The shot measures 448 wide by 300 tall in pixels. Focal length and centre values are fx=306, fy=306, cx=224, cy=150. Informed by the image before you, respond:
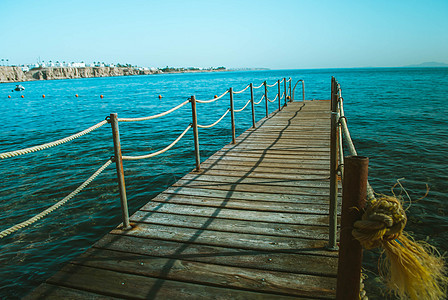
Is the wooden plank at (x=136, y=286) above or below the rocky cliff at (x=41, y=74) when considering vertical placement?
below

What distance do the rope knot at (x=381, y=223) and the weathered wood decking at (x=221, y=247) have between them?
1122 millimetres

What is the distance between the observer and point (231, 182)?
4.99 m

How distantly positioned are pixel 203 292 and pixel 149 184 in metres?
5.66

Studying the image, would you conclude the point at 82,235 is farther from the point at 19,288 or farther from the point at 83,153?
the point at 83,153

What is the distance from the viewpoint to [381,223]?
1.44 m

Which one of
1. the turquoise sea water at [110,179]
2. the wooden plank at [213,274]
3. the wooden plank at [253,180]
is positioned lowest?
the turquoise sea water at [110,179]

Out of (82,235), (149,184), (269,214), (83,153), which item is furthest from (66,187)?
(269,214)

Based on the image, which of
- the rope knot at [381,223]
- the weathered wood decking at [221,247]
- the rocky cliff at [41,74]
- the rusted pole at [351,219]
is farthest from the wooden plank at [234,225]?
the rocky cliff at [41,74]

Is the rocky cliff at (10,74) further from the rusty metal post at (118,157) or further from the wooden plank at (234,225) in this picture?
the wooden plank at (234,225)

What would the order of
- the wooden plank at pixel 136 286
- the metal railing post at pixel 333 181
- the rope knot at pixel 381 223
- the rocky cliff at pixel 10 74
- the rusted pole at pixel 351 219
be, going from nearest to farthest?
the rope knot at pixel 381 223 → the rusted pole at pixel 351 219 → the wooden plank at pixel 136 286 → the metal railing post at pixel 333 181 → the rocky cliff at pixel 10 74

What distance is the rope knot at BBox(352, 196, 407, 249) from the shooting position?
1442 mm

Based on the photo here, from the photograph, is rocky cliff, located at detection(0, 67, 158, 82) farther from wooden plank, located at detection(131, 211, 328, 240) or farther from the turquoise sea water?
wooden plank, located at detection(131, 211, 328, 240)

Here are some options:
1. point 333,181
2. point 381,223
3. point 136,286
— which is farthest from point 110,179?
point 381,223

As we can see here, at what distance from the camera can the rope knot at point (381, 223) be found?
1.44 meters
